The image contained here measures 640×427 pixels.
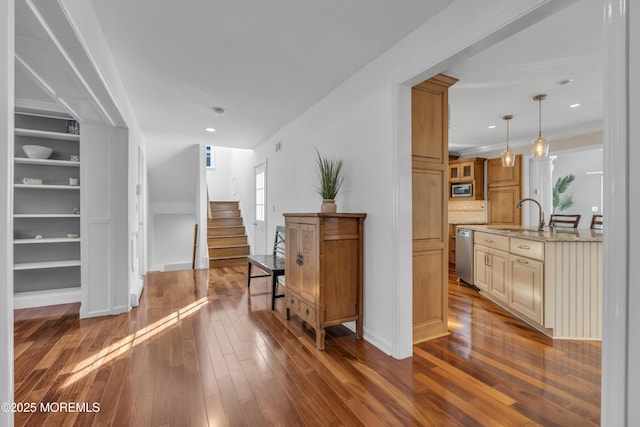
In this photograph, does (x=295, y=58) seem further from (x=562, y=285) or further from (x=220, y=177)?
(x=220, y=177)

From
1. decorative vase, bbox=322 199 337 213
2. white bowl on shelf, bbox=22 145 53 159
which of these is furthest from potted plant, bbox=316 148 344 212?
white bowl on shelf, bbox=22 145 53 159

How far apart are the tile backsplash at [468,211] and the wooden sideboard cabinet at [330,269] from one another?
449 centimetres

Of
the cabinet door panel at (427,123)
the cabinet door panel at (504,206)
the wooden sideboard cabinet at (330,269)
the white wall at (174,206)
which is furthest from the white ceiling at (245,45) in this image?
the cabinet door panel at (504,206)

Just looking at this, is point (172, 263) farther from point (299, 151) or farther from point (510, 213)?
point (510, 213)

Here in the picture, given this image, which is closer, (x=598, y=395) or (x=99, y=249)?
(x=598, y=395)

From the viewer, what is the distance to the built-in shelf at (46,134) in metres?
3.52

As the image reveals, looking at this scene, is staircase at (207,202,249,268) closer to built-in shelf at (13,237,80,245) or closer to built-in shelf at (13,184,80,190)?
built-in shelf at (13,237,80,245)

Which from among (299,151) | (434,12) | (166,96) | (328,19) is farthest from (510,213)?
(166,96)

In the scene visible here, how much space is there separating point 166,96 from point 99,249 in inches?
72.3

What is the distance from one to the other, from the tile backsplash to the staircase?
457 cm

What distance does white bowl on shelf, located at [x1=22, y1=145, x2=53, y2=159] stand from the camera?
11.7 feet

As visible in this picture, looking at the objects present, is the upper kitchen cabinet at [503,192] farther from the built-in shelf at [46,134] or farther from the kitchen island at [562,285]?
the built-in shelf at [46,134]

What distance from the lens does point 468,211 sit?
264 inches

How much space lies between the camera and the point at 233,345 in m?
2.64
